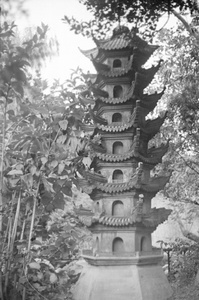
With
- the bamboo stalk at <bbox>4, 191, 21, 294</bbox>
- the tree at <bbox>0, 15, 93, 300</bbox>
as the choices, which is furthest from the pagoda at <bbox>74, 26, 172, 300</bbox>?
the bamboo stalk at <bbox>4, 191, 21, 294</bbox>

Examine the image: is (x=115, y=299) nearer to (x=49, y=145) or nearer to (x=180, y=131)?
(x=49, y=145)

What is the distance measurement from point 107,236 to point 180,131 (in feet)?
11.3

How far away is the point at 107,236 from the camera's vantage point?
23.1 feet

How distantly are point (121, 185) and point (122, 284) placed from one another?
1848 millimetres

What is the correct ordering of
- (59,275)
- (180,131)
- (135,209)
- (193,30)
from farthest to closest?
(180,131)
(193,30)
(135,209)
(59,275)

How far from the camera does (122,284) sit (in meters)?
6.46

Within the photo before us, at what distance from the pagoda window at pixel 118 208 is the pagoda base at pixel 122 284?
1038mm

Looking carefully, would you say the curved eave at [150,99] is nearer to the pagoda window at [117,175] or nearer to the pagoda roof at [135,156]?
the pagoda roof at [135,156]

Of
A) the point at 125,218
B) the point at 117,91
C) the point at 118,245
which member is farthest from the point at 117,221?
the point at 117,91

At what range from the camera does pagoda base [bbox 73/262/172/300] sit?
636 cm

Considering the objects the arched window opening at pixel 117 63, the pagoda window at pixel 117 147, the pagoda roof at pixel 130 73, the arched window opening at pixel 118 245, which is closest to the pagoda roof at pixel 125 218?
the arched window opening at pixel 118 245

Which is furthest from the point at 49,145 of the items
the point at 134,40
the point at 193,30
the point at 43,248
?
the point at 193,30

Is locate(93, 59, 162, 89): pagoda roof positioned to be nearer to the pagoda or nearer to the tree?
the pagoda

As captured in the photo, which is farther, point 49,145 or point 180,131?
point 180,131
